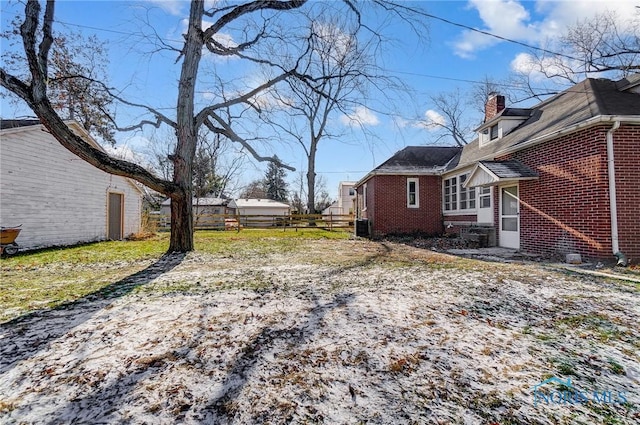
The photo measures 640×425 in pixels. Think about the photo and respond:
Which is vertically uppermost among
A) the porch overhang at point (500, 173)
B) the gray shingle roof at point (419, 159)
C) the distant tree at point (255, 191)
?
the distant tree at point (255, 191)

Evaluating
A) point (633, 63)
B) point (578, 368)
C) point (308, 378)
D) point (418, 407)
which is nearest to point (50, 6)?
point (308, 378)

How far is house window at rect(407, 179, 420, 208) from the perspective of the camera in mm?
14242

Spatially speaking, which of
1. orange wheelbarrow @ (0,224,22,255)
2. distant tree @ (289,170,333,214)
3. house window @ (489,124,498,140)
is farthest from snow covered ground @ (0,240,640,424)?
distant tree @ (289,170,333,214)

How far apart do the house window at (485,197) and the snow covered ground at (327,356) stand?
627cm

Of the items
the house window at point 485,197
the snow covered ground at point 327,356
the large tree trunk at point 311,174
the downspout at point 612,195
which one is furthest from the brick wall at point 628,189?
the large tree trunk at point 311,174

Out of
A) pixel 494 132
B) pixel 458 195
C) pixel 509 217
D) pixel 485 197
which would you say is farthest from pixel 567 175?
pixel 458 195

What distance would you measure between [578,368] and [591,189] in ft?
21.3

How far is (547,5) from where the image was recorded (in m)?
8.77

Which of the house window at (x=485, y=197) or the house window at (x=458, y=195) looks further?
the house window at (x=458, y=195)

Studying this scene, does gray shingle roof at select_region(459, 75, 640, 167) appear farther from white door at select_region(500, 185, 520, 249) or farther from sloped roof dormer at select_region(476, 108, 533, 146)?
white door at select_region(500, 185, 520, 249)

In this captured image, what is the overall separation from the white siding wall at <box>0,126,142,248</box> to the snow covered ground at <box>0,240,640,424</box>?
7.82m

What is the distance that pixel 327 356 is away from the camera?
249 cm

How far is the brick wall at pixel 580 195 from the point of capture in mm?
6770

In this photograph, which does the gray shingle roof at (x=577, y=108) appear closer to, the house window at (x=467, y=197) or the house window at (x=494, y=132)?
the house window at (x=494, y=132)
